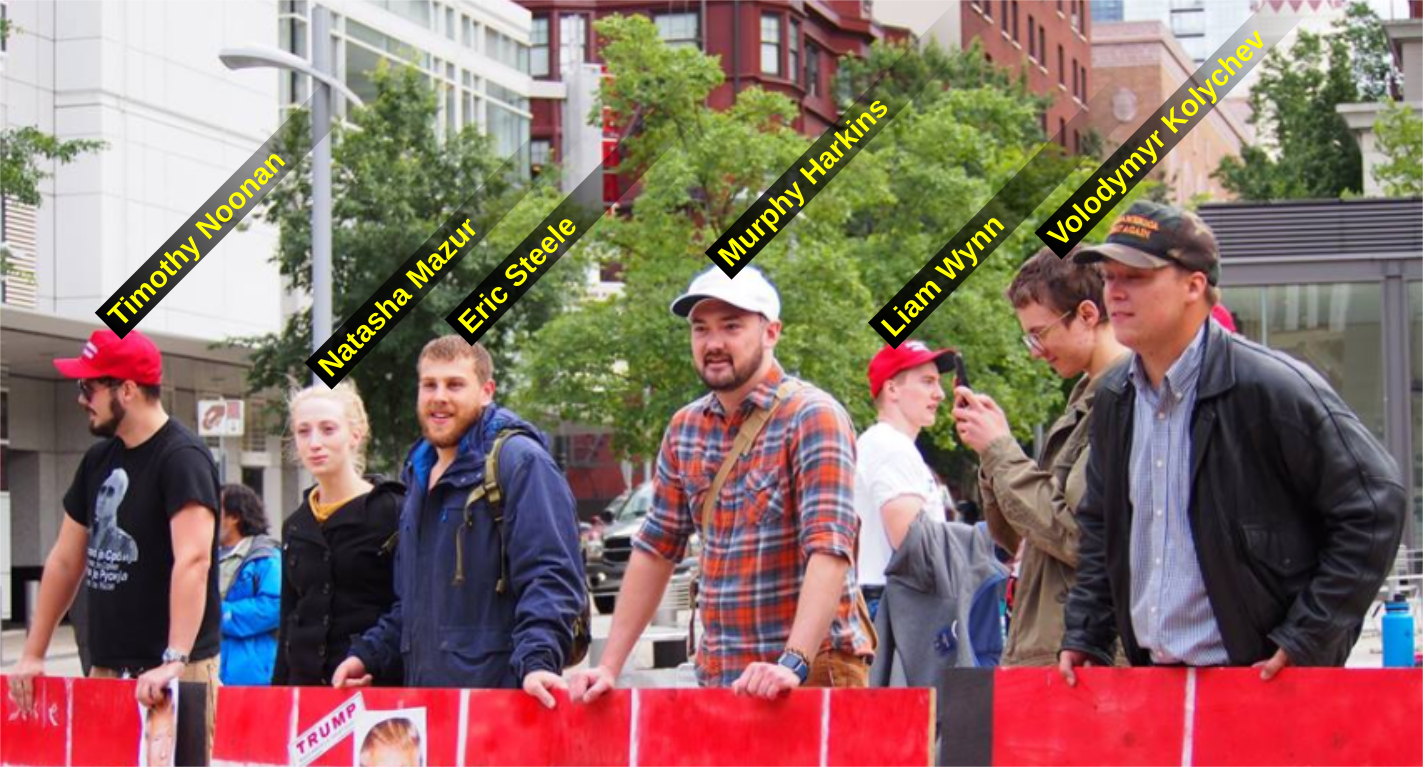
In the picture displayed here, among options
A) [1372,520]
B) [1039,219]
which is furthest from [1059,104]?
[1372,520]

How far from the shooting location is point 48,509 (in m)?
34.3

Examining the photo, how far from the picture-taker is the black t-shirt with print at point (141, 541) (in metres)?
7.14

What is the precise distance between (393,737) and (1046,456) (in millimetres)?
2014

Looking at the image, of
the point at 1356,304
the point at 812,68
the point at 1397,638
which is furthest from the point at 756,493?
→ the point at 812,68

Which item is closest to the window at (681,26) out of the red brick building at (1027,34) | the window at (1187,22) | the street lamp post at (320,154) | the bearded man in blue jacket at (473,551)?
the red brick building at (1027,34)

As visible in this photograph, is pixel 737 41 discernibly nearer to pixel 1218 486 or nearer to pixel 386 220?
pixel 386 220

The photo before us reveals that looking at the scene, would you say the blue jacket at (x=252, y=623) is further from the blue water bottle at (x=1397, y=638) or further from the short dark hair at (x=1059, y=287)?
the blue water bottle at (x=1397, y=638)

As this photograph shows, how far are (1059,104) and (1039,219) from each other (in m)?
40.5

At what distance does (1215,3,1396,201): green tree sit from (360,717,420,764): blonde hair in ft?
164

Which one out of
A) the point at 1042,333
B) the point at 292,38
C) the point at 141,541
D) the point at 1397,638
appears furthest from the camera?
the point at 292,38

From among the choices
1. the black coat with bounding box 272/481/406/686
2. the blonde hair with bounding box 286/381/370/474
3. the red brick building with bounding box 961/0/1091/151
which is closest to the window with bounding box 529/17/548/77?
the red brick building with bounding box 961/0/1091/151

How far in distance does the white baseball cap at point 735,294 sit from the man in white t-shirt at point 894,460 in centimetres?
188

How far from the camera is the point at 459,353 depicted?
6367 millimetres

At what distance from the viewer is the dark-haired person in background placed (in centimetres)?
817
